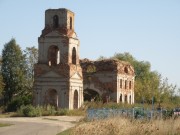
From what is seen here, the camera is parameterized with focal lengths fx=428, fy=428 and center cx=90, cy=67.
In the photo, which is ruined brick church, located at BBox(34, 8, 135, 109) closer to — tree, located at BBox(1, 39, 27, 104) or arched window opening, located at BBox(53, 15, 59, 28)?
arched window opening, located at BBox(53, 15, 59, 28)

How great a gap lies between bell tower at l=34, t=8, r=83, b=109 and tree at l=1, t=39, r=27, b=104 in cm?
1678

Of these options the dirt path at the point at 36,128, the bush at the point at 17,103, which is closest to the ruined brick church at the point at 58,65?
the bush at the point at 17,103

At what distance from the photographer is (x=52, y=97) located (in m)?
42.8

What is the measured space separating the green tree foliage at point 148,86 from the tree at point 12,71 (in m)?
17.1

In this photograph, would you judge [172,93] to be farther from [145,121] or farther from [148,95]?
[145,121]

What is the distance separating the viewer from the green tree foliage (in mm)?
50844

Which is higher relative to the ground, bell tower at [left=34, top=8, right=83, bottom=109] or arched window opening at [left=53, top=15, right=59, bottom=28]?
arched window opening at [left=53, top=15, right=59, bottom=28]

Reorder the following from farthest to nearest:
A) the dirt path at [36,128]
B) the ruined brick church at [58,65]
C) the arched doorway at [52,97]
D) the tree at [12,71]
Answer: the tree at [12,71] < the arched doorway at [52,97] < the ruined brick church at [58,65] < the dirt path at [36,128]

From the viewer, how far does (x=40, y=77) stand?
42.0m

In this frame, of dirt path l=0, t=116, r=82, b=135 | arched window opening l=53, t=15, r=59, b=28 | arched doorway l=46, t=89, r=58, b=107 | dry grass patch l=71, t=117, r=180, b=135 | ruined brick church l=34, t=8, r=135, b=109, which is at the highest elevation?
arched window opening l=53, t=15, r=59, b=28

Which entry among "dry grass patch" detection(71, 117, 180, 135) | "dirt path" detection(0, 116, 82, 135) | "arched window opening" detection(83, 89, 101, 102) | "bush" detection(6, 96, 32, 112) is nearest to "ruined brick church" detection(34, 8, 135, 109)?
"bush" detection(6, 96, 32, 112)

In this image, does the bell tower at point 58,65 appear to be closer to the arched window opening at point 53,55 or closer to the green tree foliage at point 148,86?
the arched window opening at point 53,55

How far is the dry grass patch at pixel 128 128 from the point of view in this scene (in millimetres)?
15227

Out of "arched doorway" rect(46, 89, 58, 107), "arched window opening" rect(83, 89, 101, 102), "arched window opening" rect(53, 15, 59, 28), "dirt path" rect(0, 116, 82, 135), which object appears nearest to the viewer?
"dirt path" rect(0, 116, 82, 135)
